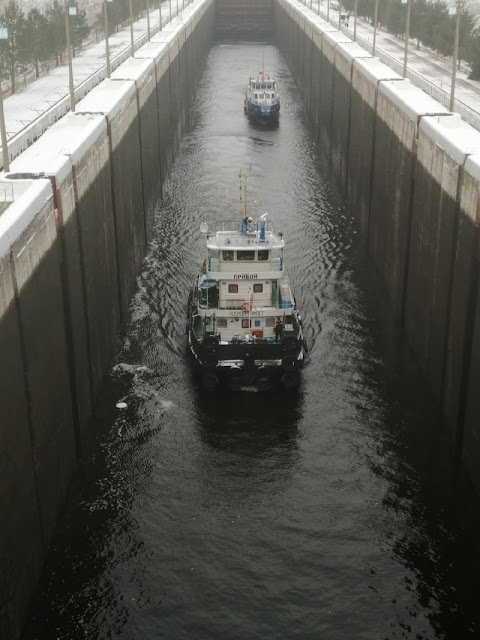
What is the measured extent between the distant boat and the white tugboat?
38.9m

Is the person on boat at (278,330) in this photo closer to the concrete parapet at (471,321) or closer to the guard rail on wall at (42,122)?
the concrete parapet at (471,321)

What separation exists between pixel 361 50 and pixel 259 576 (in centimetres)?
4450

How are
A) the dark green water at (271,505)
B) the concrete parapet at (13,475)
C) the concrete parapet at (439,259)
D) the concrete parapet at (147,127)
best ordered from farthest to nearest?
the concrete parapet at (147,127)
the concrete parapet at (439,259)
the dark green water at (271,505)
the concrete parapet at (13,475)

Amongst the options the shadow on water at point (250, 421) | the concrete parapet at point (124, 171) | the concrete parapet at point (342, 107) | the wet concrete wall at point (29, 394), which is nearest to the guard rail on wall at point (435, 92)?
the concrete parapet at point (342, 107)

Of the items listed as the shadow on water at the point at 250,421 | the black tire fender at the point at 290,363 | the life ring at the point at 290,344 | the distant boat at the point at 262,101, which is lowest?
the shadow on water at the point at 250,421

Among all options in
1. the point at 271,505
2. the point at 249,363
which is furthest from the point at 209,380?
the point at 271,505

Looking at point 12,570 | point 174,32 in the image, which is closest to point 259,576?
point 12,570

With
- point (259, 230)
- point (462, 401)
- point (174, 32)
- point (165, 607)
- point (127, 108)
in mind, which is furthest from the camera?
point (174, 32)

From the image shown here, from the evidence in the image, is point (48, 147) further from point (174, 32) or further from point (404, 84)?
point (174, 32)

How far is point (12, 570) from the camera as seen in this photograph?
17672mm

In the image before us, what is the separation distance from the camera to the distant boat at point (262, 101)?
68125 millimetres

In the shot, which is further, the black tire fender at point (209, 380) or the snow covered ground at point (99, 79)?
the snow covered ground at point (99, 79)

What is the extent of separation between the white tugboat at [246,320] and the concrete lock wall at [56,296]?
11.2 ft

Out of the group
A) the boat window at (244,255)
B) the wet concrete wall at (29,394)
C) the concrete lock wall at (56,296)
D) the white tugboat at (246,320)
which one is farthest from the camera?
the boat window at (244,255)
